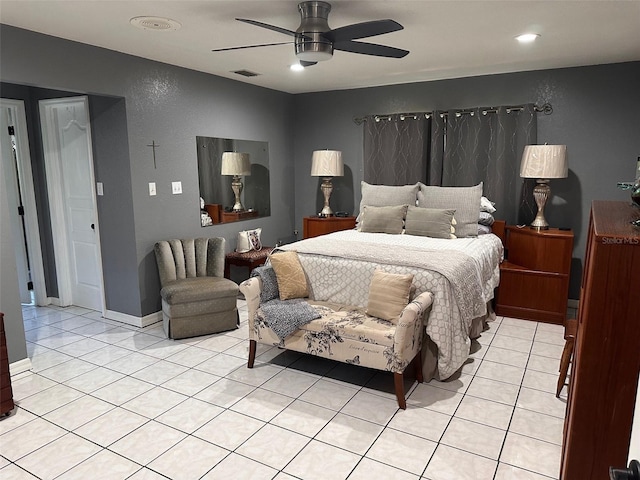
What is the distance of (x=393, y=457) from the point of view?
2.27 m

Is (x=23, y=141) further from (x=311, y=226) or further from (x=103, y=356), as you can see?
(x=311, y=226)

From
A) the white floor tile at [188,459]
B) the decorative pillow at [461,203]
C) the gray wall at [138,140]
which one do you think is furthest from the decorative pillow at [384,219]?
the white floor tile at [188,459]

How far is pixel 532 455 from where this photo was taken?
228 cm

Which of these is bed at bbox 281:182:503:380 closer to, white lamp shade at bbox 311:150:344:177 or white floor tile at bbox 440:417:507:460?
white floor tile at bbox 440:417:507:460

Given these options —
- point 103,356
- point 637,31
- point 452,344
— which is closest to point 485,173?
point 637,31

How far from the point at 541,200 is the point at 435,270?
2.02m

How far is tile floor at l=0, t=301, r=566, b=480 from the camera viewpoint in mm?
2209

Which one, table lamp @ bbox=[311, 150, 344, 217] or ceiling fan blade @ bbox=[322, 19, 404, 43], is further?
table lamp @ bbox=[311, 150, 344, 217]

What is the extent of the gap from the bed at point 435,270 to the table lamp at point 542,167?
474 millimetres

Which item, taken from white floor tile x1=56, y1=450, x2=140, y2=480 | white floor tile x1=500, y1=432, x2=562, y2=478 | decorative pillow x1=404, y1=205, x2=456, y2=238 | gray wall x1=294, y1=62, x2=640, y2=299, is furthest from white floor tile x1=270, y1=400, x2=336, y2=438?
gray wall x1=294, y1=62, x2=640, y2=299

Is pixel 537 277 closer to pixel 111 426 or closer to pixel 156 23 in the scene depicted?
pixel 111 426

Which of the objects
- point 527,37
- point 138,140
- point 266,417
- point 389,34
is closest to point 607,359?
point 266,417

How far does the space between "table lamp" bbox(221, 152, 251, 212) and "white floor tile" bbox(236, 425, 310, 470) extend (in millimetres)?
3092

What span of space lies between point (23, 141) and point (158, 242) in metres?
1.82
